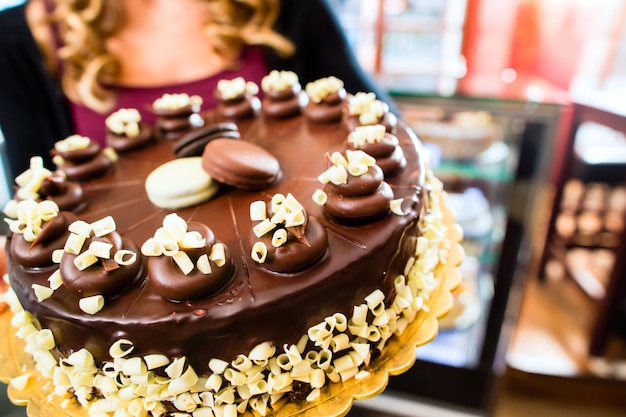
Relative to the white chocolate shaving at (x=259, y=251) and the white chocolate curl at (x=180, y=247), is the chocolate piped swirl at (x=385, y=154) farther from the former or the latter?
the white chocolate curl at (x=180, y=247)

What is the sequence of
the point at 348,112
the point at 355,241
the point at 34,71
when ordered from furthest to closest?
the point at 34,71, the point at 348,112, the point at 355,241

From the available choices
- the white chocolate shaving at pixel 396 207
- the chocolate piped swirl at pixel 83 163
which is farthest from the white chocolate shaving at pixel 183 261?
the chocolate piped swirl at pixel 83 163

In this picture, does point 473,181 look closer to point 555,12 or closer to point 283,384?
point 283,384

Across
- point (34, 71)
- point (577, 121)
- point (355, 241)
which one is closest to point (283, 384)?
point (355, 241)

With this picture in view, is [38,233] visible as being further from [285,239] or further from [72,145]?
[285,239]

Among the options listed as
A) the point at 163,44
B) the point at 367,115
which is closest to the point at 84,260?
the point at 367,115

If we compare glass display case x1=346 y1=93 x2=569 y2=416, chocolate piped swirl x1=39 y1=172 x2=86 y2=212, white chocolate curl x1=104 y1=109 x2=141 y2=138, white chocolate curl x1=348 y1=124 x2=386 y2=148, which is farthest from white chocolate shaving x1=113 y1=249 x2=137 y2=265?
glass display case x1=346 y1=93 x2=569 y2=416
